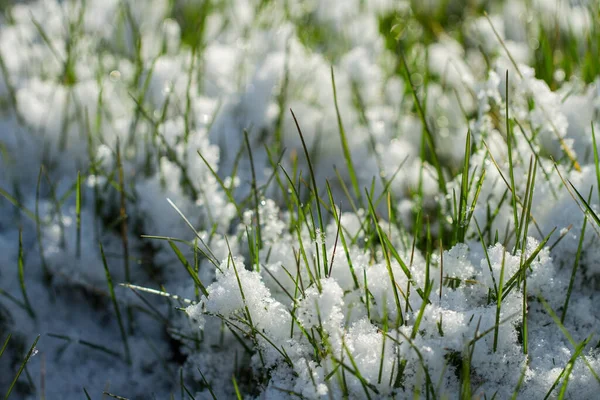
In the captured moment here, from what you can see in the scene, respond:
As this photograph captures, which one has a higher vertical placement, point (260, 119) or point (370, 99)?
point (370, 99)

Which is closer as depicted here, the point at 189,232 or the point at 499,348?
the point at 499,348

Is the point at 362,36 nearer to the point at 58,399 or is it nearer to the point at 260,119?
the point at 260,119

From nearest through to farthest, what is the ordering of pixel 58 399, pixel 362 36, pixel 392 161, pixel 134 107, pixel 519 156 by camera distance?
pixel 58 399
pixel 519 156
pixel 392 161
pixel 134 107
pixel 362 36

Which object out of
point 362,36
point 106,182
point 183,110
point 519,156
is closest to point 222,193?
point 106,182

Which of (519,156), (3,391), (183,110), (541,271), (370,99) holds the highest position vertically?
(370,99)

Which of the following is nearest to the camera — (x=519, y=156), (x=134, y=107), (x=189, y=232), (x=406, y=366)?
(x=406, y=366)

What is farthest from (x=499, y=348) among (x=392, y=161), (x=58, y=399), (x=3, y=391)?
(x=3, y=391)
